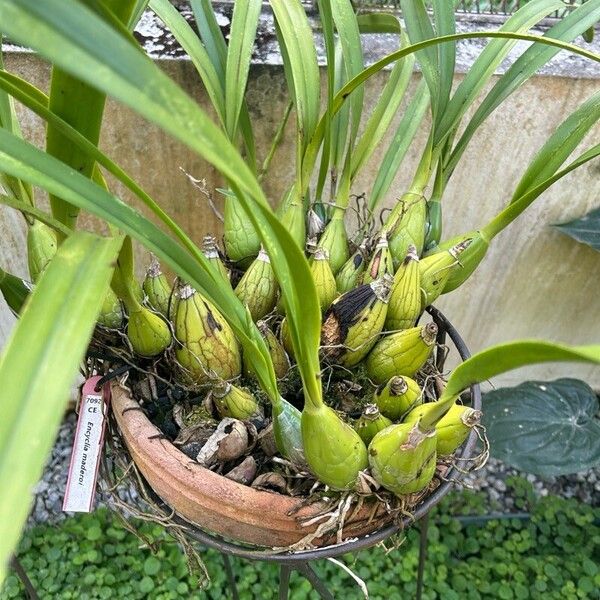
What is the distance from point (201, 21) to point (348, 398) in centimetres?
43

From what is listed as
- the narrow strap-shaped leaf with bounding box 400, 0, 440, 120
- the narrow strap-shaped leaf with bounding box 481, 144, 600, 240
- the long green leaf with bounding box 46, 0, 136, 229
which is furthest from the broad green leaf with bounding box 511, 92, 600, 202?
the long green leaf with bounding box 46, 0, 136, 229

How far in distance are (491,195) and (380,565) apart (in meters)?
0.69

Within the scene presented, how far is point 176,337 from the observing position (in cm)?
58

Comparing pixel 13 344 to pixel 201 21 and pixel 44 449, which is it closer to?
pixel 44 449

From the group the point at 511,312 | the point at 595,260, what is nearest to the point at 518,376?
the point at 511,312

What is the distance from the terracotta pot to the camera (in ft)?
1.73

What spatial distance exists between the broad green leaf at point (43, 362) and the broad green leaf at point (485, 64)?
1.39ft

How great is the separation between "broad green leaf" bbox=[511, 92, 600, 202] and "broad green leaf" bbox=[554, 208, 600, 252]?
45cm

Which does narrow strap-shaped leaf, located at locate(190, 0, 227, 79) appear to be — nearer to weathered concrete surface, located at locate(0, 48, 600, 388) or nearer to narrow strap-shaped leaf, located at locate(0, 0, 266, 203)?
weathered concrete surface, located at locate(0, 48, 600, 388)

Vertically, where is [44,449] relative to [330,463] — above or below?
above

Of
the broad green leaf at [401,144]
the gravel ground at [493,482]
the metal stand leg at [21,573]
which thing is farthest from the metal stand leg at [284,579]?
the gravel ground at [493,482]

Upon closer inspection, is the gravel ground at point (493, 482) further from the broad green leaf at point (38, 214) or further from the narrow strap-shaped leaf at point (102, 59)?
the narrow strap-shaped leaf at point (102, 59)

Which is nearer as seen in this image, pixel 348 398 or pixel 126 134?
pixel 348 398

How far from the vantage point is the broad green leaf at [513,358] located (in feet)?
0.94
